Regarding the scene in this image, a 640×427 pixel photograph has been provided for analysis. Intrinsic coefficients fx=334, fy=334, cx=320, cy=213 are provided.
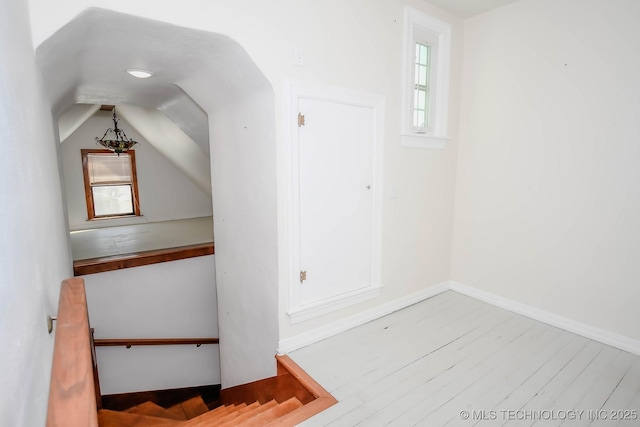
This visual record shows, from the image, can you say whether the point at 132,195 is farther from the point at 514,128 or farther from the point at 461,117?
the point at 514,128

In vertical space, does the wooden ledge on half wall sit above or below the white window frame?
below

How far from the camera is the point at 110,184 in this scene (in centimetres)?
587

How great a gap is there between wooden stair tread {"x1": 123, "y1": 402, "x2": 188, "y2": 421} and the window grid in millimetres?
3754

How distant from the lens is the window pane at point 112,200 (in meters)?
5.81

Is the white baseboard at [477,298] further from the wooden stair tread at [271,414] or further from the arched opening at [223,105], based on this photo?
the wooden stair tread at [271,414]

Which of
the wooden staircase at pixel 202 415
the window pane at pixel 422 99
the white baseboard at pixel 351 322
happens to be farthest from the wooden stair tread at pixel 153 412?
the window pane at pixel 422 99

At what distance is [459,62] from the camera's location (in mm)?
2840

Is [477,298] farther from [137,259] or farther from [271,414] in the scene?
[137,259]

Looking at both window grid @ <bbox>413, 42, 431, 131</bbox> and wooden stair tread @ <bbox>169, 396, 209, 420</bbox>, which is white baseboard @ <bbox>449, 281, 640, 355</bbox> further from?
wooden stair tread @ <bbox>169, 396, 209, 420</bbox>

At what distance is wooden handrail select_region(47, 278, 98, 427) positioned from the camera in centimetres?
60

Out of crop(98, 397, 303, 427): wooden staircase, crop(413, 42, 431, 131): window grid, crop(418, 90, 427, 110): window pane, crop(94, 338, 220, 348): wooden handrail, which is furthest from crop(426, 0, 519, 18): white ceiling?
crop(94, 338, 220, 348): wooden handrail

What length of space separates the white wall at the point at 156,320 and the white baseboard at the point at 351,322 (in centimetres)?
221

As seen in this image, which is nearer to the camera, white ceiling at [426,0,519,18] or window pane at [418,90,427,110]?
white ceiling at [426,0,519,18]

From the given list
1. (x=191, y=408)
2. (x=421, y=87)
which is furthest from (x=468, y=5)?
(x=191, y=408)
